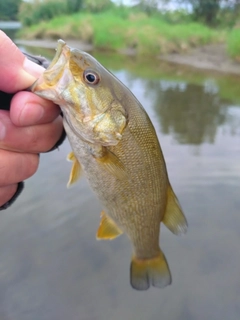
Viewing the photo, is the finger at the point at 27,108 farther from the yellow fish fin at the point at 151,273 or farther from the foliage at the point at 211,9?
the foliage at the point at 211,9

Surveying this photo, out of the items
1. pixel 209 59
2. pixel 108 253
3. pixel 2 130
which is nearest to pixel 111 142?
pixel 2 130

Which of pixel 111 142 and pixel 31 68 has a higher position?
pixel 31 68

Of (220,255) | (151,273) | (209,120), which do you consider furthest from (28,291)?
(209,120)

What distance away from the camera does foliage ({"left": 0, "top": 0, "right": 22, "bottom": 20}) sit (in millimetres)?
39119

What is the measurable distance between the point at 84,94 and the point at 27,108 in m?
0.26

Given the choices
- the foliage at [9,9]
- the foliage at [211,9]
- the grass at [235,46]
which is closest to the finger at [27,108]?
the grass at [235,46]

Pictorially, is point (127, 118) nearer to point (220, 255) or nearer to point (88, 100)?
point (88, 100)

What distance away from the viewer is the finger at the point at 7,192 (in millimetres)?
1579

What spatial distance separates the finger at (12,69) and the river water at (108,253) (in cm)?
210

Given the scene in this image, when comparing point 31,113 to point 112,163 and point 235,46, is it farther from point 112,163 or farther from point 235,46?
point 235,46

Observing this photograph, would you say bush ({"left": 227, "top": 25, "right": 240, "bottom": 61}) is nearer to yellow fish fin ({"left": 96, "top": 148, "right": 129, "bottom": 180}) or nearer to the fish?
the fish

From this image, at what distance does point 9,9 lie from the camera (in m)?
41.9

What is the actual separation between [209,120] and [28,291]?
17.3ft

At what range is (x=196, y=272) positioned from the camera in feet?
10.3
